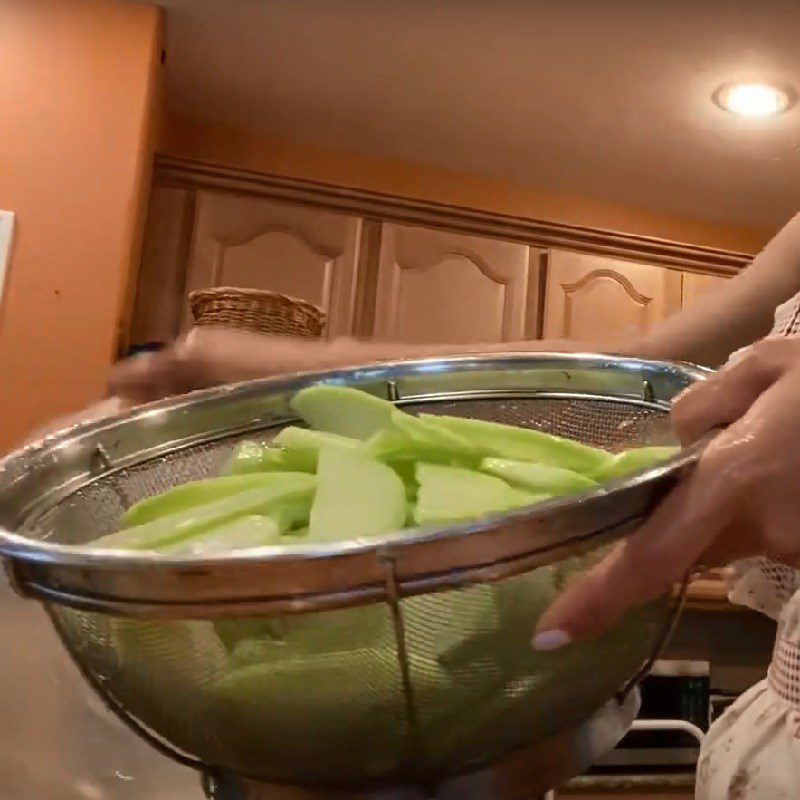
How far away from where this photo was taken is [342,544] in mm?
245

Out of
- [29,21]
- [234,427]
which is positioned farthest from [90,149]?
[234,427]

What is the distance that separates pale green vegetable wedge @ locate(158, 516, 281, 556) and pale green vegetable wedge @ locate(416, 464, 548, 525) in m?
0.05

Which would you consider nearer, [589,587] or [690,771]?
[589,587]

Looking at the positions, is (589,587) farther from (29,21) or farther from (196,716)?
(29,21)

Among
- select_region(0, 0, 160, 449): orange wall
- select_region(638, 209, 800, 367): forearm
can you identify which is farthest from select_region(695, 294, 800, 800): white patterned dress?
select_region(0, 0, 160, 449): orange wall

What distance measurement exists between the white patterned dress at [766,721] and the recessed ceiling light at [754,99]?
5.33ft

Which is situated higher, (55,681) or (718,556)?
(718,556)

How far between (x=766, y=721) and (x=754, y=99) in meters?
1.84

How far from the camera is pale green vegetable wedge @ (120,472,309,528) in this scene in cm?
36

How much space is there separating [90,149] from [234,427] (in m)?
1.35

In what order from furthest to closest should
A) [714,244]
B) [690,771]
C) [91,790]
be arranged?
[714,244]
[690,771]
[91,790]

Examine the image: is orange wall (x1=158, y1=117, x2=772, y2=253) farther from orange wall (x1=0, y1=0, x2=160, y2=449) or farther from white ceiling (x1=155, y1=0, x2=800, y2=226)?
orange wall (x1=0, y1=0, x2=160, y2=449)

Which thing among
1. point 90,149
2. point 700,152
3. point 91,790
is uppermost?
point 700,152

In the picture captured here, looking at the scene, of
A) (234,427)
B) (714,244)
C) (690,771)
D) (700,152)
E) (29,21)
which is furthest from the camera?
(714,244)
